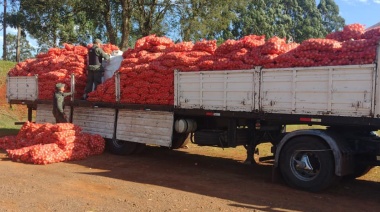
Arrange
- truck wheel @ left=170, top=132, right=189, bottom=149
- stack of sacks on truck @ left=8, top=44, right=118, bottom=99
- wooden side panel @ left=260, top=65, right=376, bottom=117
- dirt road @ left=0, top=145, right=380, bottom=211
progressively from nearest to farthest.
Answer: dirt road @ left=0, top=145, right=380, bottom=211, wooden side panel @ left=260, top=65, right=376, bottom=117, truck wheel @ left=170, top=132, right=189, bottom=149, stack of sacks on truck @ left=8, top=44, right=118, bottom=99

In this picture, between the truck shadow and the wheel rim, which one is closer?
the truck shadow

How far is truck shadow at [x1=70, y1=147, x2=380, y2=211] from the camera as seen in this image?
6.20 metres

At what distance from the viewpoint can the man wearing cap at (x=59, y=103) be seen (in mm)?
11148

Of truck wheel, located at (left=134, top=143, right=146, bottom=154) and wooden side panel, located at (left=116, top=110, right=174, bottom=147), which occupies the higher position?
wooden side panel, located at (left=116, top=110, right=174, bottom=147)

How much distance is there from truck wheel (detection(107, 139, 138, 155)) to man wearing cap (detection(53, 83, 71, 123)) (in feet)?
5.34

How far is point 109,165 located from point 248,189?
11.4 ft

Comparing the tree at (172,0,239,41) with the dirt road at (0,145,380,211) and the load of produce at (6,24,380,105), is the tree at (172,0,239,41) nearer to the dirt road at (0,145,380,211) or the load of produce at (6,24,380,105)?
the load of produce at (6,24,380,105)

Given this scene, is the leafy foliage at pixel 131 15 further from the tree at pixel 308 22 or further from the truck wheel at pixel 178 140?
the tree at pixel 308 22

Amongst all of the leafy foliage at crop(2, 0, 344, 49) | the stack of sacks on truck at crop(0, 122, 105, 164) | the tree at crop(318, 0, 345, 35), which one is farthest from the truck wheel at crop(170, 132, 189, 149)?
the tree at crop(318, 0, 345, 35)

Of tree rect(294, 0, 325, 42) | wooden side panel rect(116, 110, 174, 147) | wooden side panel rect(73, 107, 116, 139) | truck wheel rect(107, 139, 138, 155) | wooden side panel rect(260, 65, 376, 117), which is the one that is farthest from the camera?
tree rect(294, 0, 325, 42)

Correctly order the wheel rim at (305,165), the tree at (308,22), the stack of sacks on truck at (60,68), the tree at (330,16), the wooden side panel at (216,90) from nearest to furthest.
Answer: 1. the wheel rim at (305,165)
2. the wooden side panel at (216,90)
3. the stack of sacks on truck at (60,68)
4. the tree at (308,22)
5. the tree at (330,16)

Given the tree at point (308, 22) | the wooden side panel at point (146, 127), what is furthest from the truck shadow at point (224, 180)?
the tree at point (308, 22)

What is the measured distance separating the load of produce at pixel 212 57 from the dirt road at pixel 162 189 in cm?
178

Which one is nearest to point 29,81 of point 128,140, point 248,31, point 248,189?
point 128,140
